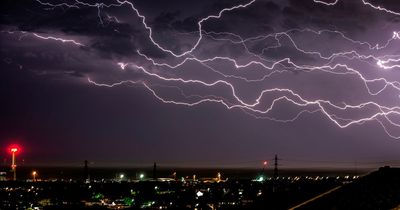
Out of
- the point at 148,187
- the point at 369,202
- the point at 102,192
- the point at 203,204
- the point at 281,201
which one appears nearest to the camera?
the point at 369,202

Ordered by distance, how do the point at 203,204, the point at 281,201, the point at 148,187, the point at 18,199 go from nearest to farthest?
the point at 281,201, the point at 203,204, the point at 18,199, the point at 148,187

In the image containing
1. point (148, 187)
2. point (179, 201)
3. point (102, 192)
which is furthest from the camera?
point (148, 187)

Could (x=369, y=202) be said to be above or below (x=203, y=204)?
above

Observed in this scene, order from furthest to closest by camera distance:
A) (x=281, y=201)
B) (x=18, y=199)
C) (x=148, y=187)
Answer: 1. (x=148, y=187)
2. (x=18, y=199)
3. (x=281, y=201)

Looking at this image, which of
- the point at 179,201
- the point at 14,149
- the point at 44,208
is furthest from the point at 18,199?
the point at 179,201

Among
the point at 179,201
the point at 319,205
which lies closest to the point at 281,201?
the point at 319,205

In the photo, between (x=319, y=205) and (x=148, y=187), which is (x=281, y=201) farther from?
(x=148, y=187)

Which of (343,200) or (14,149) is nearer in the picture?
(343,200)

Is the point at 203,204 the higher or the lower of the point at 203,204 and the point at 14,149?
the lower

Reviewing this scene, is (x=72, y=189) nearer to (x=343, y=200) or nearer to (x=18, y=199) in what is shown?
(x=18, y=199)
